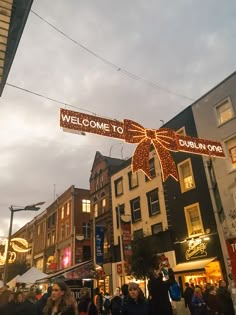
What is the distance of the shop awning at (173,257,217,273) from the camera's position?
63.1ft

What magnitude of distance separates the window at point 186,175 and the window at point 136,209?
18.0ft

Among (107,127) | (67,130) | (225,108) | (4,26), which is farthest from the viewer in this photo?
(225,108)

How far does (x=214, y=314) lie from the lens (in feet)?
41.1

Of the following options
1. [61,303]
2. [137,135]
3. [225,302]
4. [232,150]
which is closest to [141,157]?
[137,135]

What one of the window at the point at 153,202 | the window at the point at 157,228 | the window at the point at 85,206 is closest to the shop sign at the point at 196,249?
the window at the point at 157,228

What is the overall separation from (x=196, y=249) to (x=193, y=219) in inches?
87.8

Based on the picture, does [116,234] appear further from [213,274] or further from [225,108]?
[225,108]

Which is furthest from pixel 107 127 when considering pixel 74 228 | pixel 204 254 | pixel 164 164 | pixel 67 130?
pixel 74 228

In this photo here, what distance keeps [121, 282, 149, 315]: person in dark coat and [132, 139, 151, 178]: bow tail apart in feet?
19.3

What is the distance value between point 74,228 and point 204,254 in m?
20.6

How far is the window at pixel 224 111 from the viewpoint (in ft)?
68.3

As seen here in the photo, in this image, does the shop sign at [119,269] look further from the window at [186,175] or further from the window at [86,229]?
the window at [86,229]

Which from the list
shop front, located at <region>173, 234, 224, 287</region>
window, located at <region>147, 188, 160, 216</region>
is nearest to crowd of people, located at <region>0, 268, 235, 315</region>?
shop front, located at <region>173, 234, 224, 287</region>

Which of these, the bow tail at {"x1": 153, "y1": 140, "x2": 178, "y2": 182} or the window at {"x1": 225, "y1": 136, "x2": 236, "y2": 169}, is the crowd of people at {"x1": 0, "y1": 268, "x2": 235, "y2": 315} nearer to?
the bow tail at {"x1": 153, "y1": 140, "x2": 178, "y2": 182}
